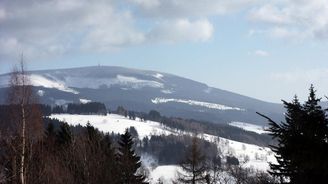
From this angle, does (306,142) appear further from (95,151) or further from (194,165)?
(194,165)

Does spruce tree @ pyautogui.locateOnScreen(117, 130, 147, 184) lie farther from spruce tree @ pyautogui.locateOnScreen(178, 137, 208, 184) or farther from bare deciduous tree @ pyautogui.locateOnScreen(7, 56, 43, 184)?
bare deciduous tree @ pyautogui.locateOnScreen(7, 56, 43, 184)

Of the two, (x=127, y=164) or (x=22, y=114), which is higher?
(x=22, y=114)

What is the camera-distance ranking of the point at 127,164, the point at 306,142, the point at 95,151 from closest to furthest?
the point at 306,142 < the point at 95,151 < the point at 127,164

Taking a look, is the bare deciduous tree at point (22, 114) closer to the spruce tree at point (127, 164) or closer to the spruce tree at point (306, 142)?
the spruce tree at point (306, 142)

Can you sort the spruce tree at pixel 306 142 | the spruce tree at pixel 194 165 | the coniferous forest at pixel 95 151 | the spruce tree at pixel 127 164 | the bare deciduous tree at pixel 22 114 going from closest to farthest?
the spruce tree at pixel 306 142, the coniferous forest at pixel 95 151, the bare deciduous tree at pixel 22 114, the spruce tree at pixel 127 164, the spruce tree at pixel 194 165

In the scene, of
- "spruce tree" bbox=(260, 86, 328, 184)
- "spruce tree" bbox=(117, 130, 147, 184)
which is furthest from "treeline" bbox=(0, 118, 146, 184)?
"spruce tree" bbox=(260, 86, 328, 184)

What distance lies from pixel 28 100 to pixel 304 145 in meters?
15.5

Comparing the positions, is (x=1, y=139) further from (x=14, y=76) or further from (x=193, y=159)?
(x=193, y=159)

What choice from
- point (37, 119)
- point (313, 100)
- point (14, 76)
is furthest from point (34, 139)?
point (313, 100)

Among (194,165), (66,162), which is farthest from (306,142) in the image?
(194,165)

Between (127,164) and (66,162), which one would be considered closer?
(66,162)

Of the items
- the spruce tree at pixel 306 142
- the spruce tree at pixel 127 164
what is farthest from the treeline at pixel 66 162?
the spruce tree at pixel 306 142

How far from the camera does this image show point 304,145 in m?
6.20

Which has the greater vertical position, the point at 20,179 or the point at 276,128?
the point at 276,128
